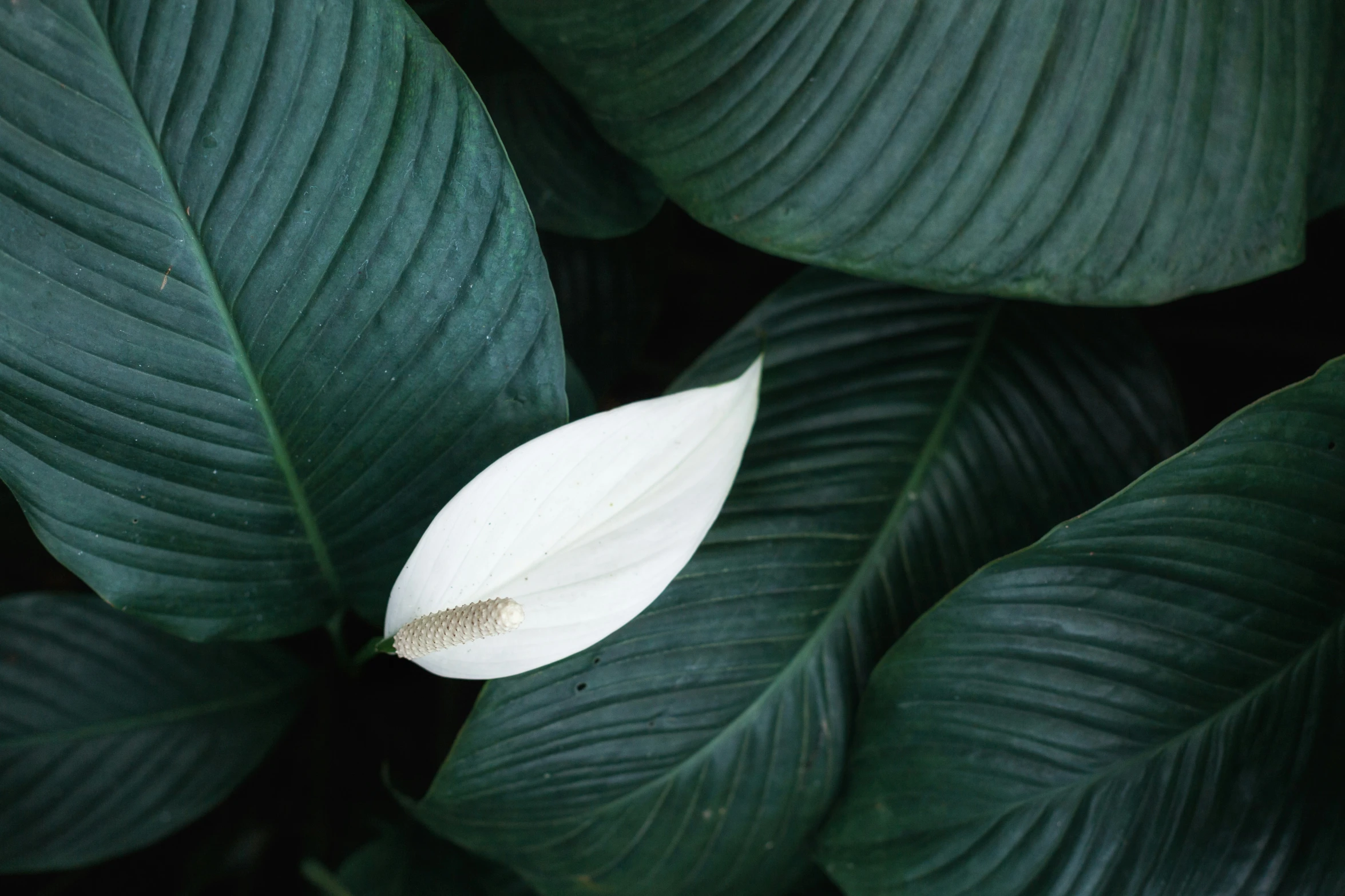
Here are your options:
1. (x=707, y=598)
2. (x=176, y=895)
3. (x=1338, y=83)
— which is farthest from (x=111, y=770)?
(x=1338, y=83)

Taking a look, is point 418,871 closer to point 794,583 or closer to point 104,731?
point 104,731

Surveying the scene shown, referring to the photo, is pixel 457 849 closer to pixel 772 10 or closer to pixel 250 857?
pixel 250 857

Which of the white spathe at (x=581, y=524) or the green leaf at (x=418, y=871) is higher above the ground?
the white spathe at (x=581, y=524)

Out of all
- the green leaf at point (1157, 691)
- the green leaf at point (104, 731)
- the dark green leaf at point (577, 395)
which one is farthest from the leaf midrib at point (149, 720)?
the green leaf at point (1157, 691)

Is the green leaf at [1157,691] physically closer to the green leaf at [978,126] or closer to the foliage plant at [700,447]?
the foliage plant at [700,447]

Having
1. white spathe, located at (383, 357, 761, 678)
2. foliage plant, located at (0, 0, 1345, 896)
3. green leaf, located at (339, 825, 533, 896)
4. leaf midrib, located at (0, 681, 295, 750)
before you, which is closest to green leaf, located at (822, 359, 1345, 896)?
foliage plant, located at (0, 0, 1345, 896)

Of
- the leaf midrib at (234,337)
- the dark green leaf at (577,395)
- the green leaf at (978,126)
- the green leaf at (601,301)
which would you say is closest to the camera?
the leaf midrib at (234,337)

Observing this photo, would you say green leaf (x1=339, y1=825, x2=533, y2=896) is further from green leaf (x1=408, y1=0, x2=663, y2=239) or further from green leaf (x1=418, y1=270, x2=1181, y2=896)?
green leaf (x1=408, y1=0, x2=663, y2=239)
